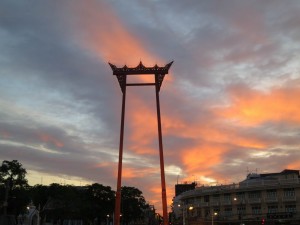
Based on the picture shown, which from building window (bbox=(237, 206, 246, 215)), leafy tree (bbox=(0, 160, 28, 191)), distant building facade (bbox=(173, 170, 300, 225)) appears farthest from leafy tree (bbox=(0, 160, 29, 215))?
A: building window (bbox=(237, 206, 246, 215))

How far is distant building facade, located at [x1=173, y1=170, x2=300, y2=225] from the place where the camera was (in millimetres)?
79875

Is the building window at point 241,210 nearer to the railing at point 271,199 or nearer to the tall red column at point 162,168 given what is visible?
the railing at point 271,199

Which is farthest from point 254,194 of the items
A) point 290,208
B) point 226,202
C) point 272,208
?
point 290,208

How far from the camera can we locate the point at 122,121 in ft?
220

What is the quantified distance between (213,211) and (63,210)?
38461 mm

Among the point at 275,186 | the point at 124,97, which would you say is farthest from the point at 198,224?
the point at 124,97

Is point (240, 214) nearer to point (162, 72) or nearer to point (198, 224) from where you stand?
point (198, 224)

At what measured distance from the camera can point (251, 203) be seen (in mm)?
85000

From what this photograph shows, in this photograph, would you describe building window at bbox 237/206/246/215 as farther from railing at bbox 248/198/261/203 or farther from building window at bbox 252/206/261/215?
railing at bbox 248/198/261/203

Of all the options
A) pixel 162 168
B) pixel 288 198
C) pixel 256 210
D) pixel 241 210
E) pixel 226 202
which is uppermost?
pixel 162 168

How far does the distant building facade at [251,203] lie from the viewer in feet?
262

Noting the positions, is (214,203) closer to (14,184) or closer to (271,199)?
(271,199)

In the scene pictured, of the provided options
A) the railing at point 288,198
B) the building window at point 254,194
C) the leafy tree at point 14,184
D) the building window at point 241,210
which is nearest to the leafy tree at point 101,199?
the leafy tree at point 14,184

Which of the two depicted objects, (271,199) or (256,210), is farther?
(256,210)
